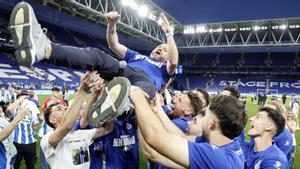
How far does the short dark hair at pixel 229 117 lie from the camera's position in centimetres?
239

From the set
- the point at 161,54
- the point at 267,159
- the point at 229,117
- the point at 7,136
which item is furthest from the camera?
the point at 161,54

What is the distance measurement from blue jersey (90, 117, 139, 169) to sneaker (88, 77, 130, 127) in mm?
816

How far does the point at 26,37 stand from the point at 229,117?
5.98ft

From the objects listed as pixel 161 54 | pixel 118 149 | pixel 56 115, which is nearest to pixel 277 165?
pixel 118 149

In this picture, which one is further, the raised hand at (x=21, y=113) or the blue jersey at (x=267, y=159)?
the raised hand at (x=21, y=113)

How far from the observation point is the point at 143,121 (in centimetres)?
220

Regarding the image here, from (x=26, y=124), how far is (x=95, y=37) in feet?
125

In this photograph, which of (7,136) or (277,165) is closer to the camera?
(277,165)

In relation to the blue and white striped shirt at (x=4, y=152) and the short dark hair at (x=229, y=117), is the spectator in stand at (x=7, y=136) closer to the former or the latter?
the blue and white striped shirt at (x=4, y=152)

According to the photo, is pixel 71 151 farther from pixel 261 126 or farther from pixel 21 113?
pixel 261 126

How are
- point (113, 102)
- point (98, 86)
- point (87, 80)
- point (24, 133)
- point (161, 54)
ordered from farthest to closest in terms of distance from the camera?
point (24, 133), point (161, 54), point (98, 86), point (87, 80), point (113, 102)

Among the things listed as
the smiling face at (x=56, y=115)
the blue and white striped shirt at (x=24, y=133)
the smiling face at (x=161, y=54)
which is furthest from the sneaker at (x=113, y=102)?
the blue and white striped shirt at (x=24, y=133)

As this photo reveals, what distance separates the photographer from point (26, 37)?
8.82 feet

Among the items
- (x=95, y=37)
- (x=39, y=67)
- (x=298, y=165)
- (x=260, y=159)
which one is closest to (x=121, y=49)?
(x=260, y=159)
